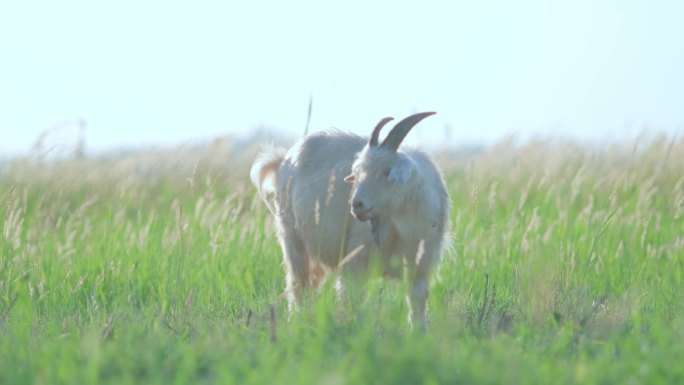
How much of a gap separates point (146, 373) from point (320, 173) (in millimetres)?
4079

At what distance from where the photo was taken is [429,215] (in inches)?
353

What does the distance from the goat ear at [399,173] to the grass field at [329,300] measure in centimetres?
54

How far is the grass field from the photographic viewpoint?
5777 millimetres

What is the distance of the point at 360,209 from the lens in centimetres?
847

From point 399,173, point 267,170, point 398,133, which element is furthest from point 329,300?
point 267,170

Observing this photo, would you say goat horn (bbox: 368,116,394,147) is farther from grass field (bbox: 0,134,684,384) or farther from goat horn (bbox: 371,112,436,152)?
grass field (bbox: 0,134,684,384)

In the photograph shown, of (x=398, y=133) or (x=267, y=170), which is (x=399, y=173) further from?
(x=267, y=170)

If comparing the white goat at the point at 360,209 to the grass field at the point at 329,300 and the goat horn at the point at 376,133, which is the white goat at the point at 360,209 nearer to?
the goat horn at the point at 376,133

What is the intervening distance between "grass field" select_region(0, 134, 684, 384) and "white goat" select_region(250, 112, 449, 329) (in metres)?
0.29

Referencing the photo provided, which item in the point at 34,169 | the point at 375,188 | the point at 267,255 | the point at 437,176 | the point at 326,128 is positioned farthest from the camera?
the point at 34,169

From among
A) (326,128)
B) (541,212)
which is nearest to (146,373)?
(326,128)

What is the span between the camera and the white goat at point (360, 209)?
28.6 ft

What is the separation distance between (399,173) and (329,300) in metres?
1.04

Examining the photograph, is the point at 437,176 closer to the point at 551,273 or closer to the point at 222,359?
the point at 551,273
